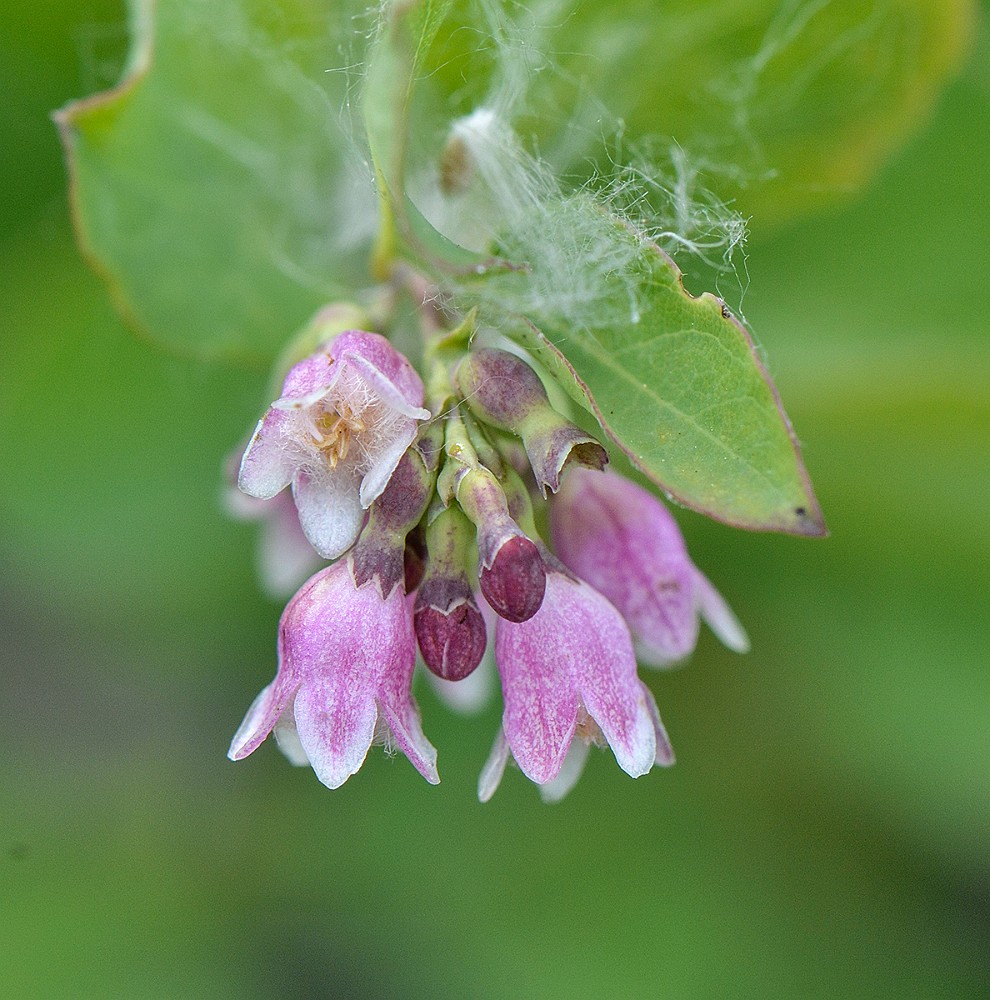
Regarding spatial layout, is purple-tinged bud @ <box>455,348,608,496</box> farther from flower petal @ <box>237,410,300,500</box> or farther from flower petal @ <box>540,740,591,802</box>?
flower petal @ <box>540,740,591,802</box>

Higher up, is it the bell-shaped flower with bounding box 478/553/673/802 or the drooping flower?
the bell-shaped flower with bounding box 478/553/673/802

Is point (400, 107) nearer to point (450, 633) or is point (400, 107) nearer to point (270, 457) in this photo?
point (270, 457)

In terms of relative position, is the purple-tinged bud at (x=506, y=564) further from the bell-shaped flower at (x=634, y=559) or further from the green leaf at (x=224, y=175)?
the green leaf at (x=224, y=175)

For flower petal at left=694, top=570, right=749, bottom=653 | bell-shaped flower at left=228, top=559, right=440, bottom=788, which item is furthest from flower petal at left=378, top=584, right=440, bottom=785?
flower petal at left=694, top=570, right=749, bottom=653

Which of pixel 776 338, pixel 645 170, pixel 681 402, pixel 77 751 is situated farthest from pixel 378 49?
pixel 77 751

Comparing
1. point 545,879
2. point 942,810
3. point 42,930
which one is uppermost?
point 942,810

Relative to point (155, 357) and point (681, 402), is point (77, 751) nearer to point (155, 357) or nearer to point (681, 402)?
point (155, 357)

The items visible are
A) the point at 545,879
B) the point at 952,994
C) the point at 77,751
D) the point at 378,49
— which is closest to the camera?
the point at 378,49

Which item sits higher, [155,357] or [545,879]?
[155,357]
